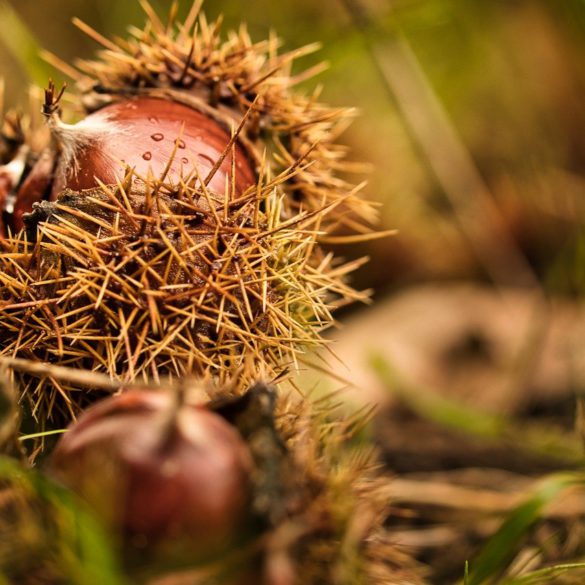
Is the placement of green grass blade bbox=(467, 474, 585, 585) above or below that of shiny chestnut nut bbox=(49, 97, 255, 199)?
below

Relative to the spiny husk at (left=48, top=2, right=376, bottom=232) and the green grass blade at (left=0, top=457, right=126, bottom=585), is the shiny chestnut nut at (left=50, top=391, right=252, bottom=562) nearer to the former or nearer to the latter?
the green grass blade at (left=0, top=457, right=126, bottom=585)

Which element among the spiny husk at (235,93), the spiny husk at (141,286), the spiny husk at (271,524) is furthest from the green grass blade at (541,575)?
the spiny husk at (235,93)

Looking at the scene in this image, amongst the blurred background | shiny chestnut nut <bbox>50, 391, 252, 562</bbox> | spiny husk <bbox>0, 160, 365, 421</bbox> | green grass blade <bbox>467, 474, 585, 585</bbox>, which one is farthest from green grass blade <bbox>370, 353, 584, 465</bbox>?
shiny chestnut nut <bbox>50, 391, 252, 562</bbox>

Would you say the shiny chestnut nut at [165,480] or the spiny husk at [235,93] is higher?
the spiny husk at [235,93]

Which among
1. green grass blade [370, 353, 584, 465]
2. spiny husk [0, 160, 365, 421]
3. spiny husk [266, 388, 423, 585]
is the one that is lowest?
green grass blade [370, 353, 584, 465]

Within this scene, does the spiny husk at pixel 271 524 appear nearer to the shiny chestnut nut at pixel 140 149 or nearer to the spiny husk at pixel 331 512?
the spiny husk at pixel 331 512

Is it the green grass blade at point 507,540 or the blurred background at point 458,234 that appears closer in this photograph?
the green grass blade at point 507,540

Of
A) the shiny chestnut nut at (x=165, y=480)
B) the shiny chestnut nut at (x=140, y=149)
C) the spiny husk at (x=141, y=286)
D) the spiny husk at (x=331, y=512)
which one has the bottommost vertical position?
the spiny husk at (x=331, y=512)
